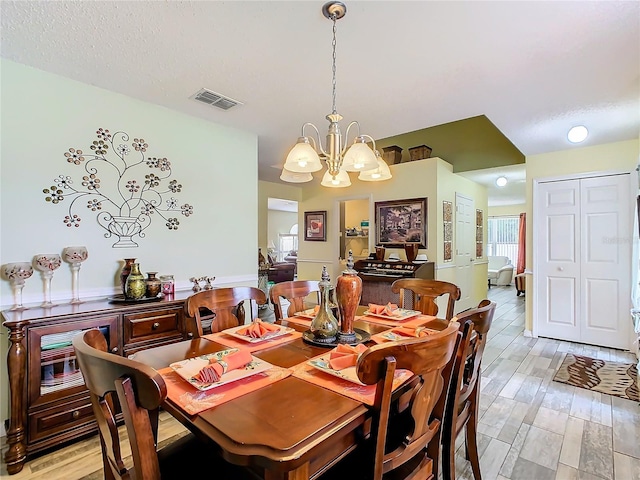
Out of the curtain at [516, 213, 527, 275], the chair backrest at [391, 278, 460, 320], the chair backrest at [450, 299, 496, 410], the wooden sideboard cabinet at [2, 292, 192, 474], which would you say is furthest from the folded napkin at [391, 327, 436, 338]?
the curtain at [516, 213, 527, 275]

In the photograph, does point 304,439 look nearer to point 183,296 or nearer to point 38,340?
point 38,340

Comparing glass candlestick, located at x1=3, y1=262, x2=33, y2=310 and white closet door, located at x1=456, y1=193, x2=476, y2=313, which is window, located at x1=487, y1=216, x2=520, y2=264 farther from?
glass candlestick, located at x1=3, y1=262, x2=33, y2=310

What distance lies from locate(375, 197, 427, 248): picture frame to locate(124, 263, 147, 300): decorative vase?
374 cm

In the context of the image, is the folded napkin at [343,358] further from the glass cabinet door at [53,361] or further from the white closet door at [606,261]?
the white closet door at [606,261]

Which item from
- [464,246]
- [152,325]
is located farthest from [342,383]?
[464,246]

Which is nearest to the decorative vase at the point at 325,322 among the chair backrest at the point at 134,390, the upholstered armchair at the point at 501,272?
the chair backrest at the point at 134,390

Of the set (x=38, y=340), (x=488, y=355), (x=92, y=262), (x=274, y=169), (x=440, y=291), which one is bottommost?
(x=488, y=355)

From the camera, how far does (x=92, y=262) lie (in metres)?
2.49

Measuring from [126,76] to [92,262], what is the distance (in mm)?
1417

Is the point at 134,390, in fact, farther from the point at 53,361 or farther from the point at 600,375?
the point at 600,375

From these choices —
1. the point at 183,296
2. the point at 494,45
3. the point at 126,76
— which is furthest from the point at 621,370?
the point at 126,76

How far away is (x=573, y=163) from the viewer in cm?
393

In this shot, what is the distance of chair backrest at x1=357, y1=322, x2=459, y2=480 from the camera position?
0.90 m

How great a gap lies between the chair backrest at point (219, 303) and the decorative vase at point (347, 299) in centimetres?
73
